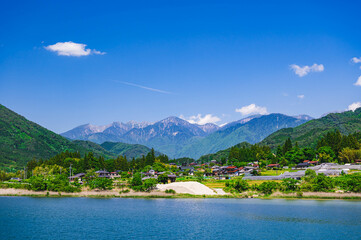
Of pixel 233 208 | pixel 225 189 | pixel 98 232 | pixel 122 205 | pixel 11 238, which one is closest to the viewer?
pixel 11 238

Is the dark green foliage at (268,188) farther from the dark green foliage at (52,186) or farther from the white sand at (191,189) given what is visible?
the dark green foliage at (52,186)

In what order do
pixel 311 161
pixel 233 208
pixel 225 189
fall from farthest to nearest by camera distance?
pixel 311 161
pixel 225 189
pixel 233 208

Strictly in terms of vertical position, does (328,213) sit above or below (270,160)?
below

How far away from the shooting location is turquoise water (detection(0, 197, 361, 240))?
4097 centimetres

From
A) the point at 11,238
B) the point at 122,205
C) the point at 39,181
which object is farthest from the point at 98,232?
the point at 39,181

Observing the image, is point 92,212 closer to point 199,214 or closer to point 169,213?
point 169,213

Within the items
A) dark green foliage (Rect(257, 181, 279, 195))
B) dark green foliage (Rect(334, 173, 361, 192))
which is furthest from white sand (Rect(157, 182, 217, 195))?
dark green foliage (Rect(334, 173, 361, 192))

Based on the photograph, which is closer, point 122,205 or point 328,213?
point 328,213

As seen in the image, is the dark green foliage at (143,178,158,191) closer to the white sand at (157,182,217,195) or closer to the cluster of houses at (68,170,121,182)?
the white sand at (157,182,217,195)

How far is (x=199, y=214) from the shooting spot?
55781 millimetres

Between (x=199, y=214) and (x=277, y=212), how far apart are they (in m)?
13.6

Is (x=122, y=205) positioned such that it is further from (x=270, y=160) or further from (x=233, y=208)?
(x=270, y=160)

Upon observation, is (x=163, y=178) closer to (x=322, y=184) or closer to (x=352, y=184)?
(x=322, y=184)

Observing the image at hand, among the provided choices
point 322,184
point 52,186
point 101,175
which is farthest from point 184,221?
point 101,175
